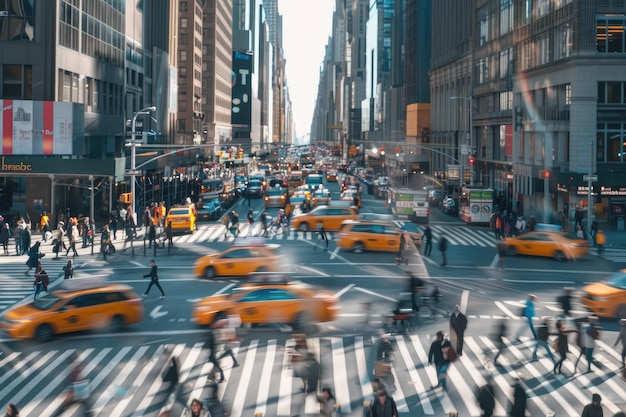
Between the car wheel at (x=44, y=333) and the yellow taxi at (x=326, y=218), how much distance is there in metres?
29.3

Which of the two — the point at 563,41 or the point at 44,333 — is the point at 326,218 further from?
the point at 44,333

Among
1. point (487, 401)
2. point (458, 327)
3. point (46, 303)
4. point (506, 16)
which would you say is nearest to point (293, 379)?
point (458, 327)

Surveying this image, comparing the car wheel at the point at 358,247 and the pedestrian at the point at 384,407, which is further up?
the car wheel at the point at 358,247

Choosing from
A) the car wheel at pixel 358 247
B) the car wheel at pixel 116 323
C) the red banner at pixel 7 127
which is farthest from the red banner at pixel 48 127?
the car wheel at pixel 116 323

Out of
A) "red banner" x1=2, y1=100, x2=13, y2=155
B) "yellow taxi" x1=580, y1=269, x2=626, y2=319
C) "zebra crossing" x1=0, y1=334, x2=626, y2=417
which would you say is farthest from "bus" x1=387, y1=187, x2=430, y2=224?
"zebra crossing" x1=0, y1=334, x2=626, y2=417

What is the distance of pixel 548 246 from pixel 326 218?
15490 millimetres

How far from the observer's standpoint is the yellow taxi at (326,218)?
52.9m

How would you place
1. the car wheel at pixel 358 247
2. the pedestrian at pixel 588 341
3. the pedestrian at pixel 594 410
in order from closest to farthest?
1. the pedestrian at pixel 594 410
2. the pedestrian at pixel 588 341
3. the car wheel at pixel 358 247

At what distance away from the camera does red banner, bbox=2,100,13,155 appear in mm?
56344

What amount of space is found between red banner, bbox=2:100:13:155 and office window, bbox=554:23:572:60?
39816 millimetres

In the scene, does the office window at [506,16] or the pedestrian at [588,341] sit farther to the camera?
the office window at [506,16]

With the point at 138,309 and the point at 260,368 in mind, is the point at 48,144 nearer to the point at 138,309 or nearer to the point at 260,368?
the point at 138,309

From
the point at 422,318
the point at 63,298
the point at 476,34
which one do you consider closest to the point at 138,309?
the point at 63,298

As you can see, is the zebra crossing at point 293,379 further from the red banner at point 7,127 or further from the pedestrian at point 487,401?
the red banner at point 7,127
